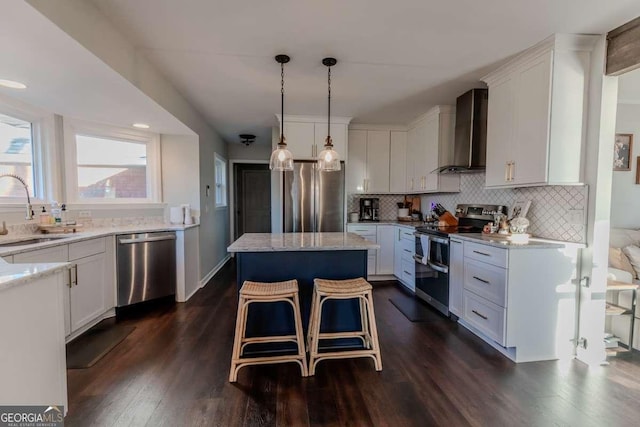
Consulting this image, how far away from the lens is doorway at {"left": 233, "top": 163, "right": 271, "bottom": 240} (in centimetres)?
673

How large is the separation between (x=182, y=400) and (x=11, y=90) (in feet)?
9.25

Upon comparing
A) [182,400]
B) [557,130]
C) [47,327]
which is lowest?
[182,400]

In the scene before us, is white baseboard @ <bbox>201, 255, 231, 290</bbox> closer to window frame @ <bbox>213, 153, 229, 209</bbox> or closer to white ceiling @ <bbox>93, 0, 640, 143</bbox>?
window frame @ <bbox>213, 153, 229, 209</bbox>

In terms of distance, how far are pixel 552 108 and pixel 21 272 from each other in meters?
3.38

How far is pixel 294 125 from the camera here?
409cm

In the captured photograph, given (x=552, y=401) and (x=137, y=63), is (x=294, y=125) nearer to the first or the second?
(x=137, y=63)

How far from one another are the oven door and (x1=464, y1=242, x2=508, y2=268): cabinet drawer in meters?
0.34

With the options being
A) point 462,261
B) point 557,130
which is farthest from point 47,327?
point 557,130

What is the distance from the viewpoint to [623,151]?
3156 mm

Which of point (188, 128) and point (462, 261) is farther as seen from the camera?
point (188, 128)

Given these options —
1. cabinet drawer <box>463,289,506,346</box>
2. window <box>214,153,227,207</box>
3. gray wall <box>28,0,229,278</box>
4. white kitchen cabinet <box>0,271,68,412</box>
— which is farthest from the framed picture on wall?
window <box>214,153,227,207</box>

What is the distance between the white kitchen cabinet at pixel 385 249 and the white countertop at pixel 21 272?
3592 millimetres

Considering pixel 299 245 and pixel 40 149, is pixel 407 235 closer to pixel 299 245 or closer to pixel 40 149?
pixel 299 245

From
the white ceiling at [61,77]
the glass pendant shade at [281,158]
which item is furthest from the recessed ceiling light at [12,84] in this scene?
the glass pendant shade at [281,158]
